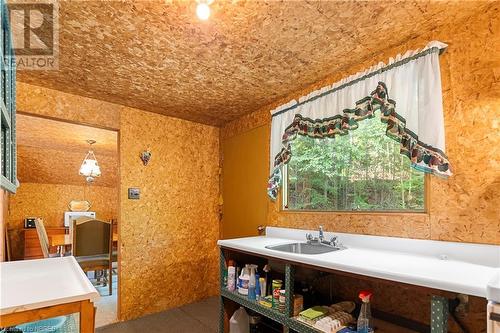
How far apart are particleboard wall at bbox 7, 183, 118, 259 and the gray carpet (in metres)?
3.61

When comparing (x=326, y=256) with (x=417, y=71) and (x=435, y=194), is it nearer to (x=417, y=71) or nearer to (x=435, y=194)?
(x=435, y=194)

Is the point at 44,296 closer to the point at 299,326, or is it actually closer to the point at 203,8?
the point at 299,326

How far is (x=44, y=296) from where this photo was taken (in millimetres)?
1016

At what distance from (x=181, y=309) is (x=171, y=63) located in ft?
8.22

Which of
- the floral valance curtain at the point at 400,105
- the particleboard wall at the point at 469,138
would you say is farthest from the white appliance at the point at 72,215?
the particleboard wall at the point at 469,138

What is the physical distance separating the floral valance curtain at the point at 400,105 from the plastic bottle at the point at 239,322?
5.10ft

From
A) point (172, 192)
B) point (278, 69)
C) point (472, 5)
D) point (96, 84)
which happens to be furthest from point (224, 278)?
point (472, 5)

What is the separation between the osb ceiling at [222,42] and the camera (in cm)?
140

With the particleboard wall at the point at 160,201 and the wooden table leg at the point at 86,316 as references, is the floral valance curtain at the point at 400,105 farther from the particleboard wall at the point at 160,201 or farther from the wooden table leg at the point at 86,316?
the wooden table leg at the point at 86,316

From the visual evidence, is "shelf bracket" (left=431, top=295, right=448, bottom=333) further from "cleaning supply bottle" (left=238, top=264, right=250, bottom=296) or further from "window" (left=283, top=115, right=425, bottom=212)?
"cleaning supply bottle" (left=238, top=264, right=250, bottom=296)

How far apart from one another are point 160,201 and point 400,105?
2.43m

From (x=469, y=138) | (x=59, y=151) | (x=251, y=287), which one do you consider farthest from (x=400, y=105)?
(x=59, y=151)

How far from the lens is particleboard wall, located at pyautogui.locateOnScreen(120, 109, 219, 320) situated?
2.72 meters

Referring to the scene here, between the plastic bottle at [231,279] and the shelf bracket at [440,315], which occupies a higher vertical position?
the shelf bracket at [440,315]
